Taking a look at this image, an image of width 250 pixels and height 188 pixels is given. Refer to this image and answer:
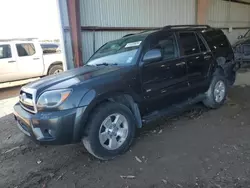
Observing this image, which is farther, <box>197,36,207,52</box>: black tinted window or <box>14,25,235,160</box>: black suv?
<box>197,36,207,52</box>: black tinted window

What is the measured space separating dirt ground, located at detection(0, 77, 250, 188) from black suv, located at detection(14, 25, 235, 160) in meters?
0.35

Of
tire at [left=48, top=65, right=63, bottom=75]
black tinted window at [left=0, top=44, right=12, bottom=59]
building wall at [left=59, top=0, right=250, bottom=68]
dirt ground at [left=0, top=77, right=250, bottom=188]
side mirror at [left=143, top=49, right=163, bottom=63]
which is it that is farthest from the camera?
tire at [left=48, top=65, right=63, bottom=75]

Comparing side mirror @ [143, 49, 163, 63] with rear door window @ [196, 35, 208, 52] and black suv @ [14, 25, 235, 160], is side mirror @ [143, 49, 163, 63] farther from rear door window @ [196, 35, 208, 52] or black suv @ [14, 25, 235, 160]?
rear door window @ [196, 35, 208, 52]

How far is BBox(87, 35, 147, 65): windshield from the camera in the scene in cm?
366

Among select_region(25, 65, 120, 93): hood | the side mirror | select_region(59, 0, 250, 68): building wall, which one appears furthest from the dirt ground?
select_region(59, 0, 250, 68): building wall

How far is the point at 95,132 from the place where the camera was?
3.00 metres

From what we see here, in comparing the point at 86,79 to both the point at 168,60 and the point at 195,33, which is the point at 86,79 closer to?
the point at 168,60

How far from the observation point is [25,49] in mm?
8828

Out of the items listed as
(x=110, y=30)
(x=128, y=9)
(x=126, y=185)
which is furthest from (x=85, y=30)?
(x=126, y=185)

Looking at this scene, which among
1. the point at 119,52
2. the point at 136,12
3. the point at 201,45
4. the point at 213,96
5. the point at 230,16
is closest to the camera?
the point at 119,52

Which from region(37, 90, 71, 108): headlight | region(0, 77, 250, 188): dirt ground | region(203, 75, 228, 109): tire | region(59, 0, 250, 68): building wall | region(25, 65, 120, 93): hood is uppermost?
region(59, 0, 250, 68): building wall

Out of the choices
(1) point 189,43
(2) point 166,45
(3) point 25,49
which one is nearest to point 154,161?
(2) point 166,45

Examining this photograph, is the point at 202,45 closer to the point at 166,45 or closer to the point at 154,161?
the point at 166,45

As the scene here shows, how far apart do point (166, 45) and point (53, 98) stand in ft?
7.16
